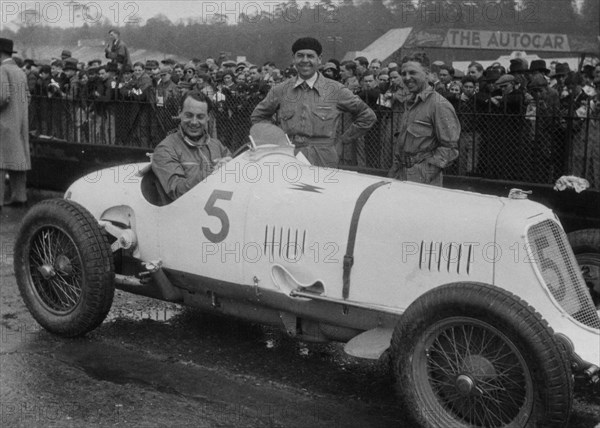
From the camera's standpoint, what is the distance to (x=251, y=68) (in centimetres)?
1404

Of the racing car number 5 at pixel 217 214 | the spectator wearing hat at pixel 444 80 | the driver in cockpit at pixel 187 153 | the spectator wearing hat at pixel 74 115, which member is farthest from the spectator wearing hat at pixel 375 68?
the racing car number 5 at pixel 217 214

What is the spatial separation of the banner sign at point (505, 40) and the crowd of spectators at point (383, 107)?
6861 mm

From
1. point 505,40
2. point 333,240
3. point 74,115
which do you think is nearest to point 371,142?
point 74,115

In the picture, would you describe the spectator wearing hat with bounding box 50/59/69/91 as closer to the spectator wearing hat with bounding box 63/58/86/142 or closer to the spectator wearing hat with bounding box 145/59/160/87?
the spectator wearing hat with bounding box 63/58/86/142

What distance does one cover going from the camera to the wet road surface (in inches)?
173

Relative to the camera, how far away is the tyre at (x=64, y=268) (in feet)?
17.5

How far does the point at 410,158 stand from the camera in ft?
20.8

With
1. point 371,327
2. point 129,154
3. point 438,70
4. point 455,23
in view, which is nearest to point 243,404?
point 371,327

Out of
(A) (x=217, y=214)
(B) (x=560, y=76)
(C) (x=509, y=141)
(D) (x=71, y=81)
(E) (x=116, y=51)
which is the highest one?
(E) (x=116, y=51)

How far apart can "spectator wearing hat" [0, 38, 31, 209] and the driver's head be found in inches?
196

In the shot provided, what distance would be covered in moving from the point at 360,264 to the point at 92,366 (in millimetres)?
1814

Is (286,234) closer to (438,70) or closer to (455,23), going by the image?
(438,70)

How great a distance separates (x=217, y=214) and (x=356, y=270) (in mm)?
997

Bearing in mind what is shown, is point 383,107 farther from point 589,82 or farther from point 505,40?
point 505,40
